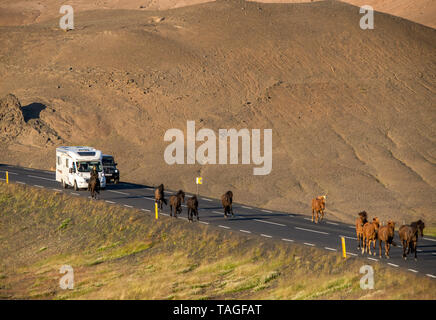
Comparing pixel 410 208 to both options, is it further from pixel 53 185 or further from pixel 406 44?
pixel 406 44

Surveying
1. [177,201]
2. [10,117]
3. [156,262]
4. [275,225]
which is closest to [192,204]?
[177,201]

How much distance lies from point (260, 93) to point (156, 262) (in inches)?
2151

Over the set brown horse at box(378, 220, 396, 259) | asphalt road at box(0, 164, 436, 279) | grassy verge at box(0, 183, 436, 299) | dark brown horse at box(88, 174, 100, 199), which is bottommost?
grassy verge at box(0, 183, 436, 299)

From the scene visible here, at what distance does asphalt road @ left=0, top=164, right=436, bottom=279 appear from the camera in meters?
Answer: 28.7

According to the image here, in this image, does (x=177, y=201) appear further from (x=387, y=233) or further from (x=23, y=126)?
(x=23, y=126)

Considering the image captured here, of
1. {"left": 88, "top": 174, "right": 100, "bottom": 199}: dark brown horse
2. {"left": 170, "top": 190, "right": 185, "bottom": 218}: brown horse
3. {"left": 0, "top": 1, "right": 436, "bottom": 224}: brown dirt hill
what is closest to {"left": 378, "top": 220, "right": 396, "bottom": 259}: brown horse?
{"left": 170, "top": 190, "right": 185, "bottom": 218}: brown horse

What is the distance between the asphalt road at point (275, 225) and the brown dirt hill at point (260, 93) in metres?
12.3

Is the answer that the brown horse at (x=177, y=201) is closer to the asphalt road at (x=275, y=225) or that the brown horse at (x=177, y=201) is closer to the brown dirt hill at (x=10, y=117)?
the asphalt road at (x=275, y=225)

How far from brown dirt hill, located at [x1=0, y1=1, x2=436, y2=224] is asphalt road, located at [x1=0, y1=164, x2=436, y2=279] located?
1227cm

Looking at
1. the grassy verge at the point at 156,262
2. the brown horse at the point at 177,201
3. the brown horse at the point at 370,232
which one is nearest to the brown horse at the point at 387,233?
the brown horse at the point at 370,232

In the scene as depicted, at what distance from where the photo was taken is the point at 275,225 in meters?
37.7

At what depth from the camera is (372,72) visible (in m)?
90.9

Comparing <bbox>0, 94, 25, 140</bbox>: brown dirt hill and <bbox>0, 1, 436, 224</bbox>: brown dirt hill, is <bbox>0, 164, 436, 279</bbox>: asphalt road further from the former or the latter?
<bbox>0, 94, 25, 140</bbox>: brown dirt hill

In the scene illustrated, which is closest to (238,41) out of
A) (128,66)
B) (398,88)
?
(128,66)
